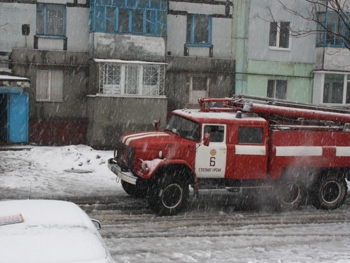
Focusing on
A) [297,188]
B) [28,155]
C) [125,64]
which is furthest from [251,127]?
[125,64]

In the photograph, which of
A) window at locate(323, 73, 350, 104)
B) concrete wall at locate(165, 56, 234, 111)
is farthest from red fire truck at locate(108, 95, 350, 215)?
window at locate(323, 73, 350, 104)

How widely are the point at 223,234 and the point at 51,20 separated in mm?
16708

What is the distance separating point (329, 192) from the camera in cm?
1267

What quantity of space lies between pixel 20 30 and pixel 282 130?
1510 centimetres

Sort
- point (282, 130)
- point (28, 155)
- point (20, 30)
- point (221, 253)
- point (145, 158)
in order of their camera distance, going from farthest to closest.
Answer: point (20, 30) → point (28, 155) → point (282, 130) → point (145, 158) → point (221, 253)

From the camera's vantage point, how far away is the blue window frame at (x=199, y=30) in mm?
25594

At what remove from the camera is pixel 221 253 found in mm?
8703

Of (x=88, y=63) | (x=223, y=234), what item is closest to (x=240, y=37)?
(x=88, y=63)

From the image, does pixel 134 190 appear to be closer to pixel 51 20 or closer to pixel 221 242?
pixel 221 242

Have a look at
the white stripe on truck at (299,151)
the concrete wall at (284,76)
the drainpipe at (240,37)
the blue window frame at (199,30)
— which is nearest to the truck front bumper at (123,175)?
the white stripe on truck at (299,151)

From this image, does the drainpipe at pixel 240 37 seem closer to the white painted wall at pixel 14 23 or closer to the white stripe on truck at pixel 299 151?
the white painted wall at pixel 14 23

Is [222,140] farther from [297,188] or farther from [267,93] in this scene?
[267,93]

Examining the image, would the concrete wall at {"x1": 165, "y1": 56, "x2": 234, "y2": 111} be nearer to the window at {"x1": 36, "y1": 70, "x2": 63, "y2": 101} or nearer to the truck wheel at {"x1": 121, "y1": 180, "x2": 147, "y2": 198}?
the window at {"x1": 36, "y1": 70, "x2": 63, "y2": 101}

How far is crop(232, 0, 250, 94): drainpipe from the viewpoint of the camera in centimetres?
2609
